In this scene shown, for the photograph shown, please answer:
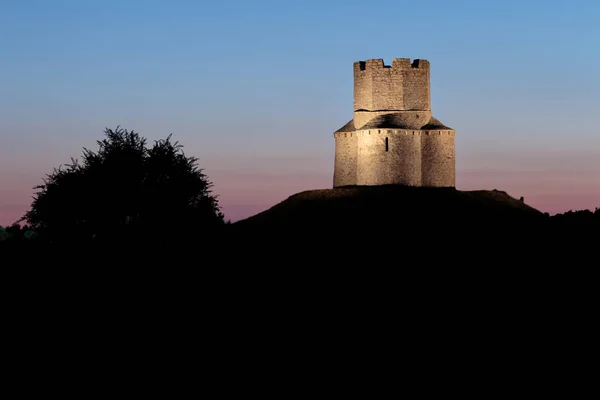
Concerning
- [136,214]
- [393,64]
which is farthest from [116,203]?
[393,64]

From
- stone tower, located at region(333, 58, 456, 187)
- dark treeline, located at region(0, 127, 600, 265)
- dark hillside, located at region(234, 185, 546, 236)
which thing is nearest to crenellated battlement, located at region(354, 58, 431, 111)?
stone tower, located at region(333, 58, 456, 187)

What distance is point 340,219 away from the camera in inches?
2158

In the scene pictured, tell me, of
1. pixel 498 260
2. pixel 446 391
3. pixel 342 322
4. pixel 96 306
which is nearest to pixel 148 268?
pixel 96 306

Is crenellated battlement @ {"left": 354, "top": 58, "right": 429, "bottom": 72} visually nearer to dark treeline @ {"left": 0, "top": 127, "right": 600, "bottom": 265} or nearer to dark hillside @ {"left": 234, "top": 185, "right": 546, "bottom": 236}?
dark hillside @ {"left": 234, "top": 185, "right": 546, "bottom": 236}

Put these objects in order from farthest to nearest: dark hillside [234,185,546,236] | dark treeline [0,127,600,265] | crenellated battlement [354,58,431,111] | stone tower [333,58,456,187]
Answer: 1. crenellated battlement [354,58,431,111]
2. stone tower [333,58,456,187]
3. dark hillside [234,185,546,236]
4. dark treeline [0,127,600,265]

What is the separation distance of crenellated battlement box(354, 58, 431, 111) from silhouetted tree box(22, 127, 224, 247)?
20800 millimetres

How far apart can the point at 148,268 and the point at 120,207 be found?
907cm

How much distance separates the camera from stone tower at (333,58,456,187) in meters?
61.0

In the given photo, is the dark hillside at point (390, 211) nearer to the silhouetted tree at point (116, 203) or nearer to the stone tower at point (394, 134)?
the stone tower at point (394, 134)

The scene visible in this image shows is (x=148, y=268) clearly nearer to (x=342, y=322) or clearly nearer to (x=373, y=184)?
(x=342, y=322)

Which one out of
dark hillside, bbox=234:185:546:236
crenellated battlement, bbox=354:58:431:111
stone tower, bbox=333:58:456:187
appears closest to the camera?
dark hillside, bbox=234:185:546:236

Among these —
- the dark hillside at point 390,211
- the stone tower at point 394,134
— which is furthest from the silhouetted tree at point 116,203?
the stone tower at point 394,134

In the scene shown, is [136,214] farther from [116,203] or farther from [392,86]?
[392,86]

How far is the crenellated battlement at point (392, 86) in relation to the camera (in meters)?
62.2
